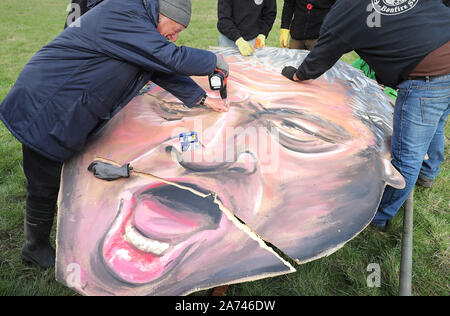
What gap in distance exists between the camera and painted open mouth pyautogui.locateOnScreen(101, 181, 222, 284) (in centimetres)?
140

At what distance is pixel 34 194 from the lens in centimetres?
187

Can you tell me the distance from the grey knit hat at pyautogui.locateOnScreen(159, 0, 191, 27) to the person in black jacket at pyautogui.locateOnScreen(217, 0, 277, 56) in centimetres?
176

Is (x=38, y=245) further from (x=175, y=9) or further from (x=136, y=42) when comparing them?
(x=175, y=9)

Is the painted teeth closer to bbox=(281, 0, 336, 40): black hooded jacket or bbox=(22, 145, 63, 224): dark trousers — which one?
bbox=(22, 145, 63, 224): dark trousers

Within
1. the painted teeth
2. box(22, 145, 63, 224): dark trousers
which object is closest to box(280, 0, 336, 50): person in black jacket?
box(22, 145, 63, 224): dark trousers

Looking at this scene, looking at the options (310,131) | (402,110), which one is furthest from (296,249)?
(402,110)

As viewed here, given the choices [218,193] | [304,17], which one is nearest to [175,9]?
[218,193]

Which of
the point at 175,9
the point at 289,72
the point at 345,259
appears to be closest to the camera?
the point at 175,9

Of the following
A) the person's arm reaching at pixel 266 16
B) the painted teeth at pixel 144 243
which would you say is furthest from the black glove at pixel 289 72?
the painted teeth at pixel 144 243

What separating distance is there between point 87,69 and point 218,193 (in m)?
0.91

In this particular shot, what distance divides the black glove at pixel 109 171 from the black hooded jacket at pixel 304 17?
9.89 feet

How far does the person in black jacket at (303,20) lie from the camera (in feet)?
12.1

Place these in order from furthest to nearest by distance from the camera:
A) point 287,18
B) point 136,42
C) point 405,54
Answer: point 287,18
point 405,54
point 136,42

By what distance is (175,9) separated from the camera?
1.67 m
